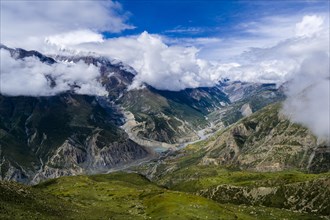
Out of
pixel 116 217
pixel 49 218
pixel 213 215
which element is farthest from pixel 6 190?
pixel 213 215

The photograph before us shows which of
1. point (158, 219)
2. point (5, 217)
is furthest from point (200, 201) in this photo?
point (5, 217)

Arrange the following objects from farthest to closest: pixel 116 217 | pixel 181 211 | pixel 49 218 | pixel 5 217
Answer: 1. pixel 181 211
2. pixel 116 217
3. pixel 49 218
4. pixel 5 217

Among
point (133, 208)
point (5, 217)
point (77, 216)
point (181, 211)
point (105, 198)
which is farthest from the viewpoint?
point (105, 198)

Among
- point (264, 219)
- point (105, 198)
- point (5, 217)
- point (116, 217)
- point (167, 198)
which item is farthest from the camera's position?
point (264, 219)

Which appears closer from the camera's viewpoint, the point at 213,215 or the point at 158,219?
the point at 158,219

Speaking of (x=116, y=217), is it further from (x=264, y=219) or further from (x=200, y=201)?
(x=264, y=219)

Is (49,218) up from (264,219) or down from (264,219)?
up

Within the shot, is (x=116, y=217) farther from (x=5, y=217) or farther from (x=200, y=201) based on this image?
(x=200, y=201)

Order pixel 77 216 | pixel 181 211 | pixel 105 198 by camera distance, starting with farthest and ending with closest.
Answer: pixel 105 198, pixel 181 211, pixel 77 216

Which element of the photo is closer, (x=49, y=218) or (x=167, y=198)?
(x=49, y=218)
